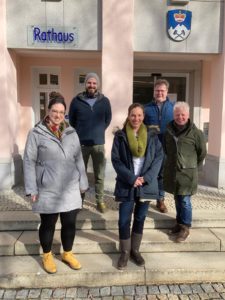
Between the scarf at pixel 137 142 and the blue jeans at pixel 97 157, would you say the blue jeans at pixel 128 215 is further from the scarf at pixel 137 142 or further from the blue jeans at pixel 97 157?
the blue jeans at pixel 97 157

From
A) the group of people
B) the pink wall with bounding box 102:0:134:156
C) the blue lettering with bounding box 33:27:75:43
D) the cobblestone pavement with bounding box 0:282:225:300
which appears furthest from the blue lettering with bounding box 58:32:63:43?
the cobblestone pavement with bounding box 0:282:225:300

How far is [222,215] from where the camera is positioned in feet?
15.0

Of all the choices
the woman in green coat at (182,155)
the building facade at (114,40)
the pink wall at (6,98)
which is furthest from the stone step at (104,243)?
the pink wall at (6,98)

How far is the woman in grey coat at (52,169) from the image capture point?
309 centimetres

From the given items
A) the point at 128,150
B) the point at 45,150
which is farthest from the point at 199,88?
the point at 45,150

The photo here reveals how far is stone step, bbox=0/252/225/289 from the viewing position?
336 centimetres

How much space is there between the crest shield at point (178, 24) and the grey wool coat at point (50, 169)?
375 cm

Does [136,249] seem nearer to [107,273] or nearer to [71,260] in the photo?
[107,273]

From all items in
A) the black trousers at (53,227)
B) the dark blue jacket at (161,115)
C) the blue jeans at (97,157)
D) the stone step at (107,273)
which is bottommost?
→ the stone step at (107,273)

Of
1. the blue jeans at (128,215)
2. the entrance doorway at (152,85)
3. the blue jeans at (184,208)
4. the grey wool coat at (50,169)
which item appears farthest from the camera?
the entrance doorway at (152,85)

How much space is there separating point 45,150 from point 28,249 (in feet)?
4.77

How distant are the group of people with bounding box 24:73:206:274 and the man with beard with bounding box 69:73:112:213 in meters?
1.02

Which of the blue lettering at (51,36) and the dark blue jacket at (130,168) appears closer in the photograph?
the dark blue jacket at (130,168)

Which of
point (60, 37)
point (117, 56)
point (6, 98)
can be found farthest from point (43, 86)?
point (117, 56)
